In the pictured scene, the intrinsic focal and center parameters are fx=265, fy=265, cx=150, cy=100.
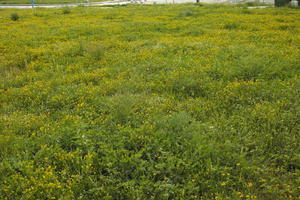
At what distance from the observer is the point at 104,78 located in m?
7.76

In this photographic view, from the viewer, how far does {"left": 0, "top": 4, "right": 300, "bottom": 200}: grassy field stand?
398 centimetres

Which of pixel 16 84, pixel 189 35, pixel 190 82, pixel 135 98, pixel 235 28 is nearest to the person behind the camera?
pixel 135 98

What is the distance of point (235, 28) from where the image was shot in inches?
542

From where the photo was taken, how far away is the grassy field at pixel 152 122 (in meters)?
3.98

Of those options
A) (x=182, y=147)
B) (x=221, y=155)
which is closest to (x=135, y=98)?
(x=182, y=147)

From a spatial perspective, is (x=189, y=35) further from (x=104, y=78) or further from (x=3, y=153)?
(x=3, y=153)

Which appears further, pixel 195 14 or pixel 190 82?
pixel 195 14

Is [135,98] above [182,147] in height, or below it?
above

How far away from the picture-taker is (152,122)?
212 inches

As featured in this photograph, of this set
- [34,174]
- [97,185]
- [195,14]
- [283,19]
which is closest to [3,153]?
[34,174]

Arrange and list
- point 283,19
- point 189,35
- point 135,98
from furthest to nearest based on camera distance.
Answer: point 283,19 < point 189,35 < point 135,98

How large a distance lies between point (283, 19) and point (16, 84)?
46.2 ft

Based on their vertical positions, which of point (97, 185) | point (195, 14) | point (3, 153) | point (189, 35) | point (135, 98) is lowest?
point (97, 185)

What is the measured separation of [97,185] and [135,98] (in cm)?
274
